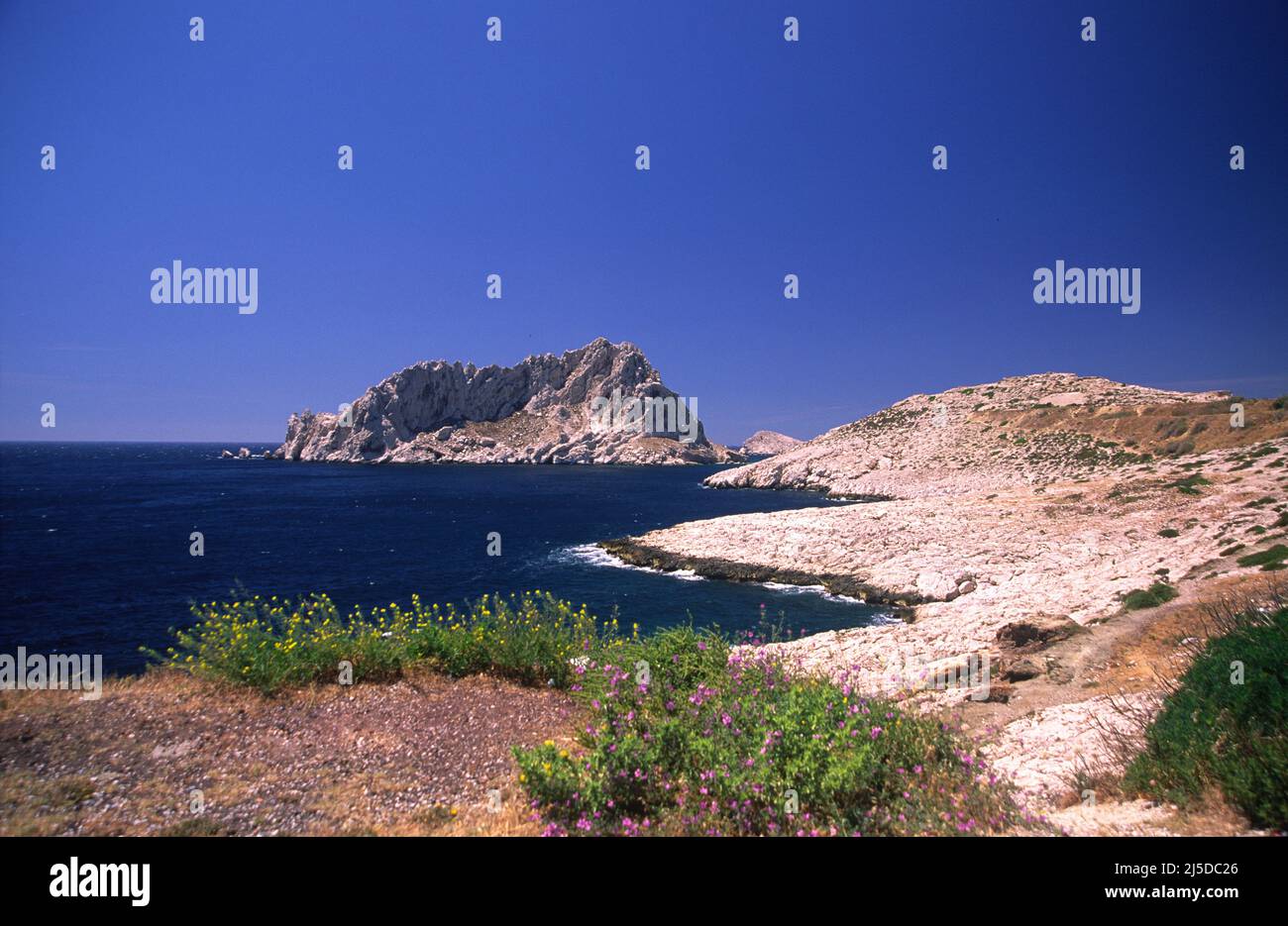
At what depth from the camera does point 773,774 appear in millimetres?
5141

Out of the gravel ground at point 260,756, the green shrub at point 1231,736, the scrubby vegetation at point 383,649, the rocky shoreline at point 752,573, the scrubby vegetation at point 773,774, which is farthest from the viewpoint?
the rocky shoreline at point 752,573

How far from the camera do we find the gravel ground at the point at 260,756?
5.65m

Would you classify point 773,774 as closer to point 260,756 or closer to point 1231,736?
point 1231,736

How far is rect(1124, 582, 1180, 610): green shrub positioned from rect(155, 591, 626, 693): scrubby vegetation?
12630mm

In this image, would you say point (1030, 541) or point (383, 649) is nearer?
point (383, 649)

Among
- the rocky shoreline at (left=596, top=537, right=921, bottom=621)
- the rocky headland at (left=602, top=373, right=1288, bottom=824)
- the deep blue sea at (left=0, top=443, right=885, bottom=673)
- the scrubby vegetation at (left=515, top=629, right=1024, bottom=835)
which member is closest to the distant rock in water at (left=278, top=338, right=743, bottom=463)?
the deep blue sea at (left=0, top=443, right=885, bottom=673)

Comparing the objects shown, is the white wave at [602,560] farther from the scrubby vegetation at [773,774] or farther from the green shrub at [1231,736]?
the green shrub at [1231,736]

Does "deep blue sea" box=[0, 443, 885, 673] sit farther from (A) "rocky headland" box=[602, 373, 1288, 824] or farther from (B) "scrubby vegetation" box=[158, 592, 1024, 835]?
(B) "scrubby vegetation" box=[158, 592, 1024, 835]

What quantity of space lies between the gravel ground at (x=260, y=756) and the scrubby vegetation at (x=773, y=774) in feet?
3.27

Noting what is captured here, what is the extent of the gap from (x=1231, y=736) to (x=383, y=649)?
37.4 ft

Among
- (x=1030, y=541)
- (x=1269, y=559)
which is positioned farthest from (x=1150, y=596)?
(x=1030, y=541)

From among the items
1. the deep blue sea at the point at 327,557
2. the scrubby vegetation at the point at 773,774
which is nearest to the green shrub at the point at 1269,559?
the deep blue sea at the point at 327,557
